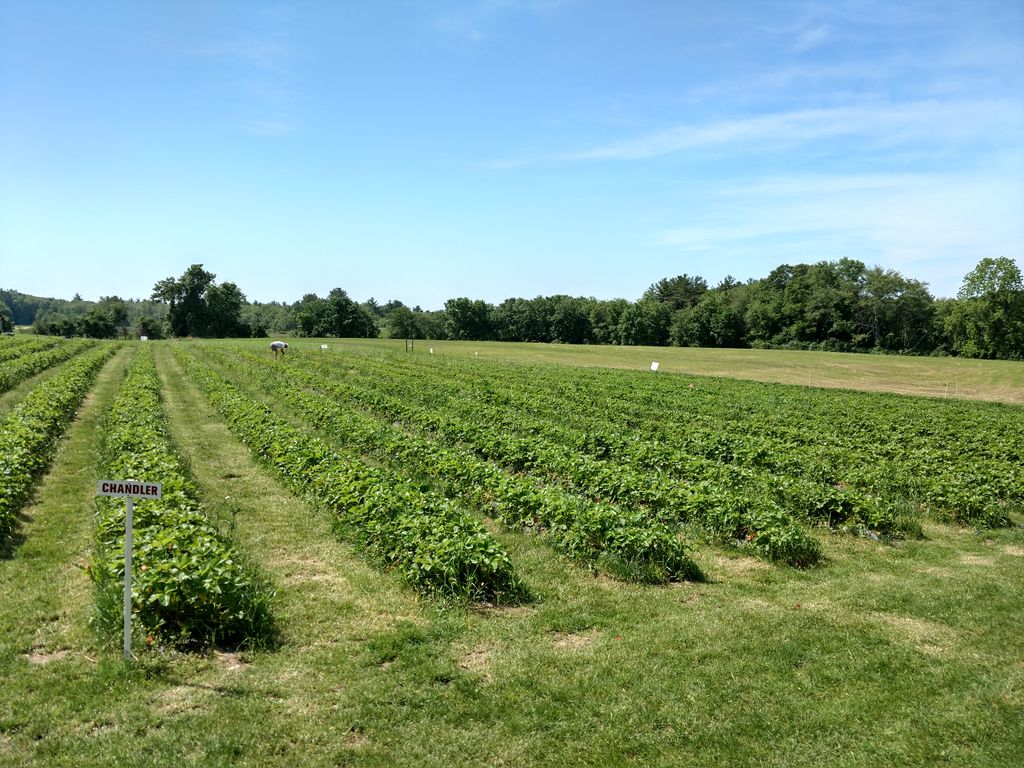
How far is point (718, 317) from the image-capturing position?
4695 inches

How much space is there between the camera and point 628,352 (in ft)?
286

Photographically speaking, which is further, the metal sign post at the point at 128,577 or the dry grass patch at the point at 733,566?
the dry grass patch at the point at 733,566

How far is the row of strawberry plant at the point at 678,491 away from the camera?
34.3ft

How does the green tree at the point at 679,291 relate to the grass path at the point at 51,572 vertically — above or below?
above

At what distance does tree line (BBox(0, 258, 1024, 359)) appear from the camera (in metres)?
91.7

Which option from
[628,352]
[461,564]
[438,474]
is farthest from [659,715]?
[628,352]

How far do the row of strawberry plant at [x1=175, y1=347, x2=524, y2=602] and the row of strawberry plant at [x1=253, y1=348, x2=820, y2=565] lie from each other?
392 centimetres

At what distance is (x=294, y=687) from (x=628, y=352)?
8334 cm

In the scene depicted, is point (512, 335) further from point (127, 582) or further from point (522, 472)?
point (127, 582)

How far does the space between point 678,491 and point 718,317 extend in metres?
114

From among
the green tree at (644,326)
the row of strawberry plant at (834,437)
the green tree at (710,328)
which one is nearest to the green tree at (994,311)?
the green tree at (710,328)

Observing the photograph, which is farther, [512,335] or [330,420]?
[512,335]

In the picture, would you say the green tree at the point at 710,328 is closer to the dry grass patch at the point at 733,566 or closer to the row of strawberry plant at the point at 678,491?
the row of strawberry plant at the point at 678,491

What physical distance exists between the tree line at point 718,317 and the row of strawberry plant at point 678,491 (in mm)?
98982
